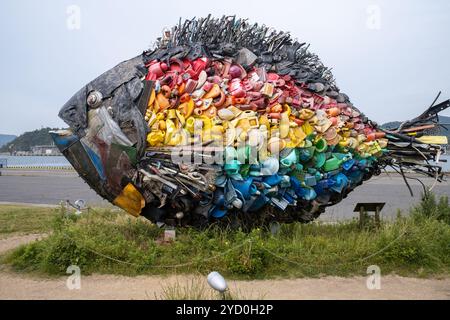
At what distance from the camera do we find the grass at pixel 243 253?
5676 millimetres

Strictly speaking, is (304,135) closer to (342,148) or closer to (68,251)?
(342,148)

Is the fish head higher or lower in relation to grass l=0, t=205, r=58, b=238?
higher

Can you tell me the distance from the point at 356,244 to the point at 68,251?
12.9 feet

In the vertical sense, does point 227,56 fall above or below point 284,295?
above

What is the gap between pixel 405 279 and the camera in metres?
5.64

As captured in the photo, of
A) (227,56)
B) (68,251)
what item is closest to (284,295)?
(68,251)

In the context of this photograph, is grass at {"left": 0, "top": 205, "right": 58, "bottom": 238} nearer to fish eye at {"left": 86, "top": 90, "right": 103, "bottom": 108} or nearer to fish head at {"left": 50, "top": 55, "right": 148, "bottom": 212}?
fish head at {"left": 50, "top": 55, "right": 148, "bottom": 212}

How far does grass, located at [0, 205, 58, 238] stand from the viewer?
8.74 metres

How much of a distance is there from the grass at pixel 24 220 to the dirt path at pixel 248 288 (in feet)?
10.5

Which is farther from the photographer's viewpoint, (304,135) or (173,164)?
(304,135)

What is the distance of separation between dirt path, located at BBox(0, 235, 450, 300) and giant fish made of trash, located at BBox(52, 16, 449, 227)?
1.04 m

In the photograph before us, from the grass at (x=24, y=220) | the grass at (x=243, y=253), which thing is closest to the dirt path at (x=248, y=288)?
the grass at (x=243, y=253)

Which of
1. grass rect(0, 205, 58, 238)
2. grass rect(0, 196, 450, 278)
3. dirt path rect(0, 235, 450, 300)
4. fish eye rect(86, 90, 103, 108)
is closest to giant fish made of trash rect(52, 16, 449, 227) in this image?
fish eye rect(86, 90, 103, 108)

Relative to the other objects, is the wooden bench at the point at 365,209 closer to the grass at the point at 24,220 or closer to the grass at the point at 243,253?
the grass at the point at 243,253
